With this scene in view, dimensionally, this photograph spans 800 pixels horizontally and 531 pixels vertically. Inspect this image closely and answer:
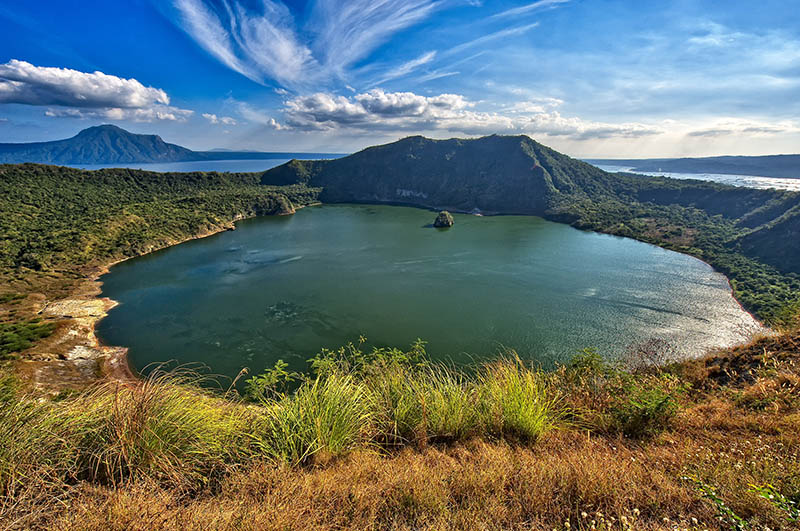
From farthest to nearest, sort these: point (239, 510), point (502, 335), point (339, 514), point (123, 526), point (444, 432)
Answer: point (502, 335) < point (444, 432) < point (339, 514) < point (239, 510) < point (123, 526)

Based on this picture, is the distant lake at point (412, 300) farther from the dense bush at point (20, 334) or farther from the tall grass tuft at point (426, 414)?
the tall grass tuft at point (426, 414)

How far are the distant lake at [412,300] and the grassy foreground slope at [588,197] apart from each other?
4.85 metres

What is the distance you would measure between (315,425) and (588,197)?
108m

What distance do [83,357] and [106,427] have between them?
24812 millimetres

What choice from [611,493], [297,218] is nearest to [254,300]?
[611,493]

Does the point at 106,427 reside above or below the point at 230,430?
above

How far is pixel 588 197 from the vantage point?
93.8 m

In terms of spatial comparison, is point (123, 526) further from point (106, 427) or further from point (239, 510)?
point (106, 427)

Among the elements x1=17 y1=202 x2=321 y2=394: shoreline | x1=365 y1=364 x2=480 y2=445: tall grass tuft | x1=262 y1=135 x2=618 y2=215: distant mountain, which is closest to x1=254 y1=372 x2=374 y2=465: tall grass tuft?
x1=365 y1=364 x2=480 y2=445: tall grass tuft

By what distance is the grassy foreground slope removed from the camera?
41188mm

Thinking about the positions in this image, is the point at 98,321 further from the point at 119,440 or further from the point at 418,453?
the point at 418,453

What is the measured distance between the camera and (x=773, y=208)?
57594 millimetres

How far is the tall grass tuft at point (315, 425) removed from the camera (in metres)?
3.67

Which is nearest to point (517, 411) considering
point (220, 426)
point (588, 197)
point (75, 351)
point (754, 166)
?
point (220, 426)
